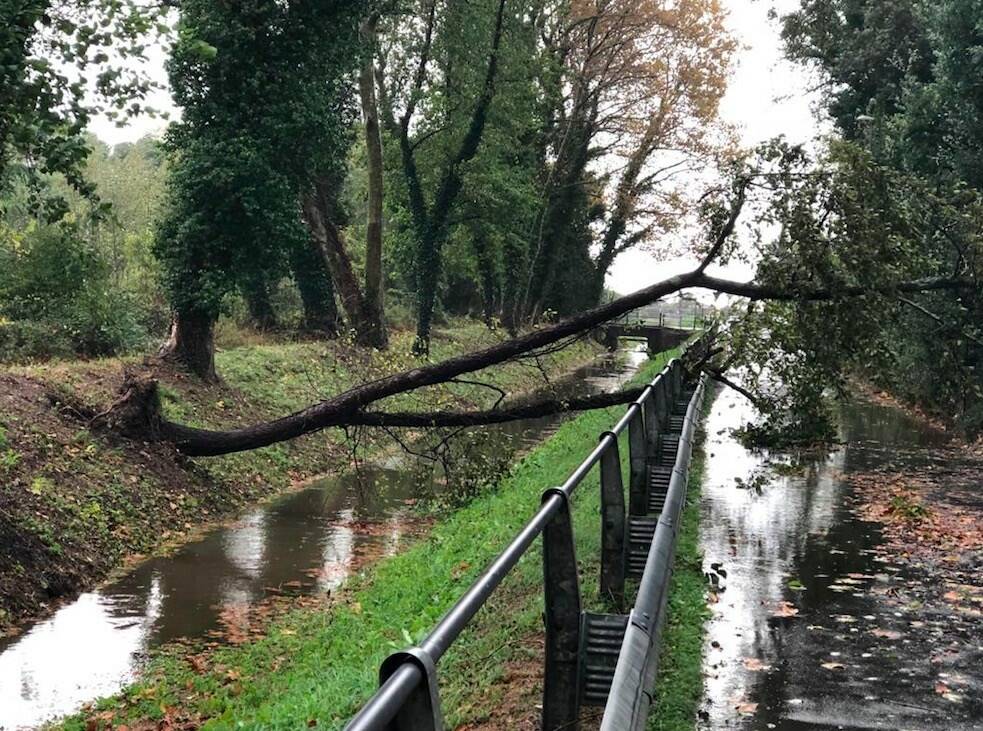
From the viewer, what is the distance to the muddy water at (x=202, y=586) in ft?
28.8

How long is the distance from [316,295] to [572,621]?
92.7 feet

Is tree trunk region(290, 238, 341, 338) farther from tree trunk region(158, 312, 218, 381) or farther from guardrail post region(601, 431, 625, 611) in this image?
guardrail post region(601, 431, 625, 611)

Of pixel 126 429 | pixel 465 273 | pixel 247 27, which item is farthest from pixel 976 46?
pixel 465 273

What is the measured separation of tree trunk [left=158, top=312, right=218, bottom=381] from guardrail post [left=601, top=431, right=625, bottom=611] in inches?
634

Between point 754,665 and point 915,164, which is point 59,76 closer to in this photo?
point 754,665

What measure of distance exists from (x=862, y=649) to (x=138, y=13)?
26.2 ft

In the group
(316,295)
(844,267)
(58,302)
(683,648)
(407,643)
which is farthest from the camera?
(316,295)

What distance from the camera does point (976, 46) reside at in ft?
65.5

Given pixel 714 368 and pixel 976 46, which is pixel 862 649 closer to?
pixel 714 368

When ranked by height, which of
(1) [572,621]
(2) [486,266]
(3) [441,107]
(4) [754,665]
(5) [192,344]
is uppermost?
(3) [441,107]

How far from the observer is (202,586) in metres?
12.0

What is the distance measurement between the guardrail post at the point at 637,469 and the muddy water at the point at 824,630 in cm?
86

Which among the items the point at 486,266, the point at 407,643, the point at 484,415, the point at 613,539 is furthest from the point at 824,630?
the point at 486,266

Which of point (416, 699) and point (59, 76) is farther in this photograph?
point (59, 76)
